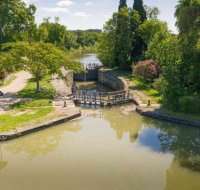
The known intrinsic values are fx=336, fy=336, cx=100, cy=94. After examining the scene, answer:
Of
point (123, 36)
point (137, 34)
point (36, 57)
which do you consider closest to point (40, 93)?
point (36, 57)

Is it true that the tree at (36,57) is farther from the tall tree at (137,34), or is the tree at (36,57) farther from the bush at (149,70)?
the tall tree at (137,34)

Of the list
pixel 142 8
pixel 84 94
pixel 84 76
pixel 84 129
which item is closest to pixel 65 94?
pixel 84 94

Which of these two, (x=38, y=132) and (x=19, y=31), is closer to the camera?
(x=38, y=132)

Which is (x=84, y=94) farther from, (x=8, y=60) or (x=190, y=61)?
(x=190, y=61)

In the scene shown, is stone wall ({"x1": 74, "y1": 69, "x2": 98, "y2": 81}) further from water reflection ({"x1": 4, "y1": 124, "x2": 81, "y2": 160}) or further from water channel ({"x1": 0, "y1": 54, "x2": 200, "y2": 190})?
water reflection ({"x1": 4, "y1": 124, "x2": 81, "y2": 160})

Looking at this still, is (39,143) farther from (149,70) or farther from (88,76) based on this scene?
(88,76)

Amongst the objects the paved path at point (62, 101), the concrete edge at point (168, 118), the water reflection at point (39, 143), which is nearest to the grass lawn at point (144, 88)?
the concrete edge at point (168, 118)
